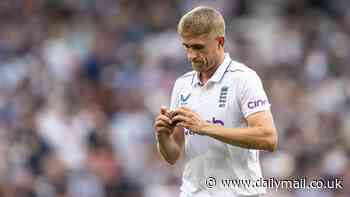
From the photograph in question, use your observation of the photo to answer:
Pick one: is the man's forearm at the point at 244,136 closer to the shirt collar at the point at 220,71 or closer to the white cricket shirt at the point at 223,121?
the white cricket shirt at the point at 223,121

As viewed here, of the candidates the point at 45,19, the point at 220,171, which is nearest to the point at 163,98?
the point at 45,19

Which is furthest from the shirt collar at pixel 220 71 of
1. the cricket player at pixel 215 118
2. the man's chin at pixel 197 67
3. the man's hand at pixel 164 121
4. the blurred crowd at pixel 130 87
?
the blurred crowd at pixel 130 87

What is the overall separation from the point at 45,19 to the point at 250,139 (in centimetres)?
1181

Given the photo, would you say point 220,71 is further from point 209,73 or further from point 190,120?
point 190,120

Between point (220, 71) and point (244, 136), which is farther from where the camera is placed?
point (220, 71)

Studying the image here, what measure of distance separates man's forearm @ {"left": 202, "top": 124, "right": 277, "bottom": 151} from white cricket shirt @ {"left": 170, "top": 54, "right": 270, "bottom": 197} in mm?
156

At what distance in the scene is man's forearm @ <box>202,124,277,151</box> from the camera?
6.68 metres

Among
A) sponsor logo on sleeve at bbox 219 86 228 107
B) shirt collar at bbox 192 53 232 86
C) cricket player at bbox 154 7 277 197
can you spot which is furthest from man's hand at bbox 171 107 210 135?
shirt collar at bbox 192 53 232 86

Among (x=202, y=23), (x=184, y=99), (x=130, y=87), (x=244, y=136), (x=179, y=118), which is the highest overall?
(x=130, y=87)

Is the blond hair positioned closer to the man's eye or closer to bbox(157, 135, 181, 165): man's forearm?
the man's eye

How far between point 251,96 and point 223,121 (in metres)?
0.23

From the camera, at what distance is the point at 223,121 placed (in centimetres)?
694

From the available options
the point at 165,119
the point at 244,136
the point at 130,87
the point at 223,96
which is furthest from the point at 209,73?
the point at 130,87

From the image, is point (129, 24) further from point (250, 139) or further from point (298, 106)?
point (250, 139)
